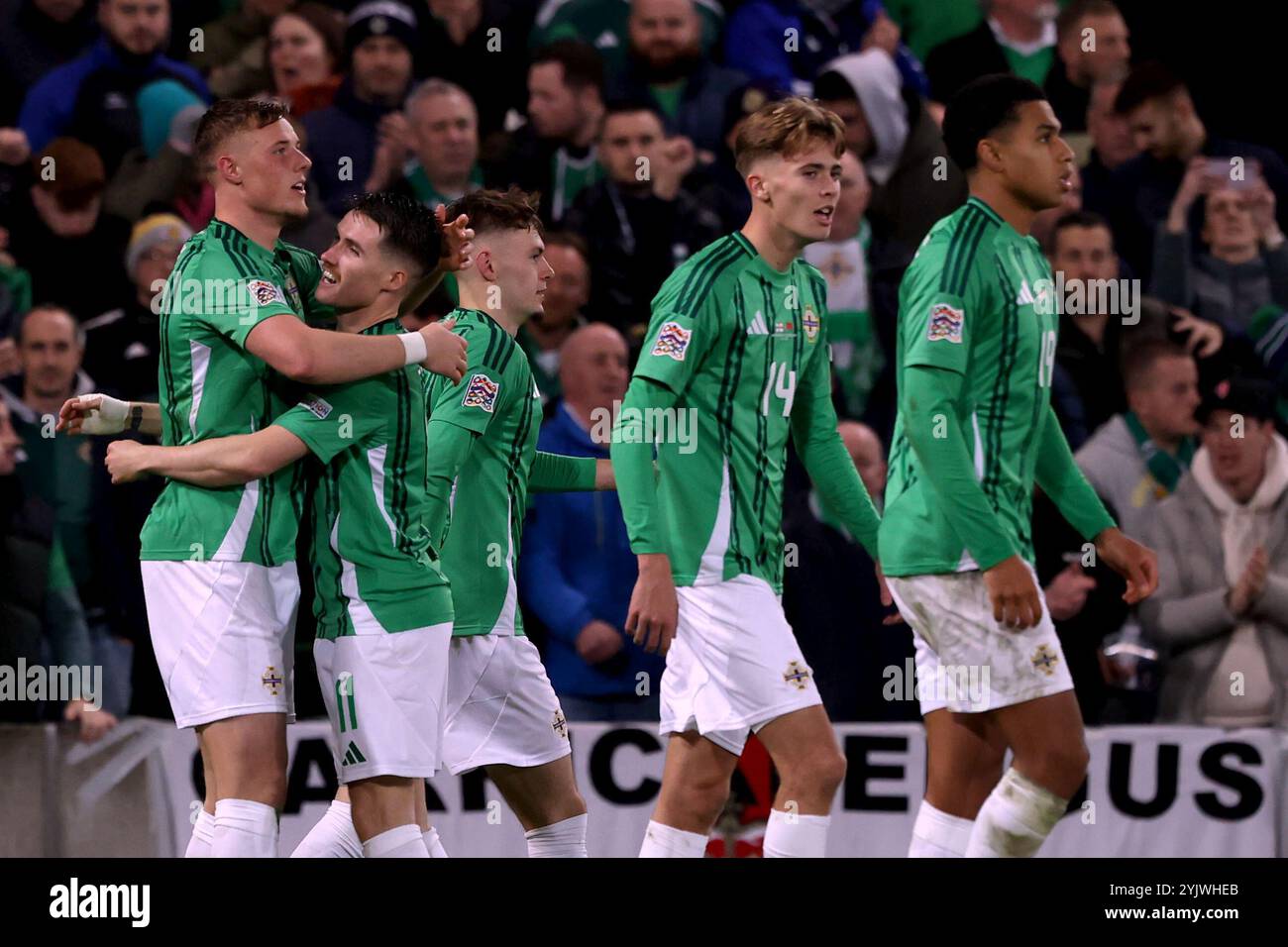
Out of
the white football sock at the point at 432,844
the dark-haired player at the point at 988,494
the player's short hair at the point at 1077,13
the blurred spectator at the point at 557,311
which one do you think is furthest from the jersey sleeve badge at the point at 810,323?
the player's short hair at the point at 1077,13

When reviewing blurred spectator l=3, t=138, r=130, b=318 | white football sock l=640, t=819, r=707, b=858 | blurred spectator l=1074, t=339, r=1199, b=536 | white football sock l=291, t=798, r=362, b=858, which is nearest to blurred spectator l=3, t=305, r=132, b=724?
blurred spectator l=3, t=138, r=130, b=318

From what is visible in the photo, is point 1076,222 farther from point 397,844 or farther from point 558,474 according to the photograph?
point 397,844

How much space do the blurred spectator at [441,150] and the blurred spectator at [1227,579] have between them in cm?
292

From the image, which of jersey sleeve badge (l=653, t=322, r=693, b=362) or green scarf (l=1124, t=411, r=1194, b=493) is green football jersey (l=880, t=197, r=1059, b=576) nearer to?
jersey sleeve badge (l=653, t=322, r=693, b=362)

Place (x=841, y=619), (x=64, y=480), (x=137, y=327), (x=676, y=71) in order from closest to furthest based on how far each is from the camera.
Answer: (x=841, y=619) → (x=64, y=480) → (x=137, y=327) → (x=676, y=71)

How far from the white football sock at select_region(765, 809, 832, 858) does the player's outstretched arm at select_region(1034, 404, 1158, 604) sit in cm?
102

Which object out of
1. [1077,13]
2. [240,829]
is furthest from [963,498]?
[1077,13]

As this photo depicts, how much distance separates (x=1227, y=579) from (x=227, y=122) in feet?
12.9

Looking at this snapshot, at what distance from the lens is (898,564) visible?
500 centimetres

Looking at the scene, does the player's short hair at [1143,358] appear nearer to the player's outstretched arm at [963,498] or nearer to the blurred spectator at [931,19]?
the blurred spectator at [931,19]

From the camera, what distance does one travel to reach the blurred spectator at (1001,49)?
28.1 ft

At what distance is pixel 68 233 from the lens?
25.0 feet

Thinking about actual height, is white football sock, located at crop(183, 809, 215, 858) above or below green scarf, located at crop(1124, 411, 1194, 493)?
below

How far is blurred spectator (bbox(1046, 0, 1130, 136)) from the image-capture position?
28.0 feet
